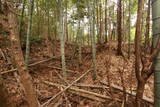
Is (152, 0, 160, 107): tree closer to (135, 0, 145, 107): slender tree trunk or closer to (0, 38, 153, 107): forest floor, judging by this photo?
(135, 0, 145, 107): slender tree trunk

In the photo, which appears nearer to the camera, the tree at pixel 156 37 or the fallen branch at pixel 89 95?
the tree at pixel 156 37

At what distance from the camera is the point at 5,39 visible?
5215 millimetres

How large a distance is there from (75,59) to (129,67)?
2000mm

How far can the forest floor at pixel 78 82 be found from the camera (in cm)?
315

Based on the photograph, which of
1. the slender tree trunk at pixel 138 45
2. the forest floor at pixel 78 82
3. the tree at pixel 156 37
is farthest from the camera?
the forest floor at pixel 78 82

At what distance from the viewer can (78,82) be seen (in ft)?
14.4

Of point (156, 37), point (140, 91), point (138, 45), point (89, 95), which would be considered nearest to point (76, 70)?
point (89, 95)

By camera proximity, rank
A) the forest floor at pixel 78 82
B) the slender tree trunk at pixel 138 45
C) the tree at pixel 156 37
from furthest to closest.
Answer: the forest floor at pixel 78 82 < the slender tree trunk at pixel 138 45 < the tree at pixel 156 37

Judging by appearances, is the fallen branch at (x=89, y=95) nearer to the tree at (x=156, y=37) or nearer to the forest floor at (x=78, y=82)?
the forest floor at (x=78, y=82)

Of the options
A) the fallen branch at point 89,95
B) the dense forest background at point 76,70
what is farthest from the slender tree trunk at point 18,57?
the fallen branch at point 89,95

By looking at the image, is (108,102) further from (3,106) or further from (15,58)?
(15,58)

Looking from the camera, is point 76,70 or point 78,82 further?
point 76,70

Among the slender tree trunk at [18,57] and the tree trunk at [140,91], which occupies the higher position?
the slender tree trunk at [18,57]

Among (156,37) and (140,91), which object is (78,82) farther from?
(156,37)
